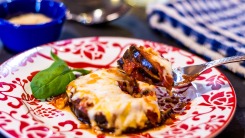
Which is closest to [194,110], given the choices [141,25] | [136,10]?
[141,25]

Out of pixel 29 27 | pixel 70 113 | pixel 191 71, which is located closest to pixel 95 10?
pixel 29 27

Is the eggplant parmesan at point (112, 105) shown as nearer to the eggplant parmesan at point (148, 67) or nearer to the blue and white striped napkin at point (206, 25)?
the eggplant parmesan at point (148, 67)

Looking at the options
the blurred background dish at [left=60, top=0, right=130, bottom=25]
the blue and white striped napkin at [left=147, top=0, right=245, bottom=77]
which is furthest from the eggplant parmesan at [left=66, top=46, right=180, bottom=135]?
the blurred background dish at [left=60, top=0, right=130, bottom=25]

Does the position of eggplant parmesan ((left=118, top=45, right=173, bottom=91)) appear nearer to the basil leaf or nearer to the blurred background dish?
the basil leaf

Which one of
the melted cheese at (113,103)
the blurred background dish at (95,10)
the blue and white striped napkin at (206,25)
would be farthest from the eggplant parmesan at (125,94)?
the blurred background dish at (95,10)

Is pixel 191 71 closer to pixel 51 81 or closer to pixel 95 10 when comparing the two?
pixel 51 81

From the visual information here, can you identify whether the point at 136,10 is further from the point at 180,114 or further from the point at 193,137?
the point at 193,137
